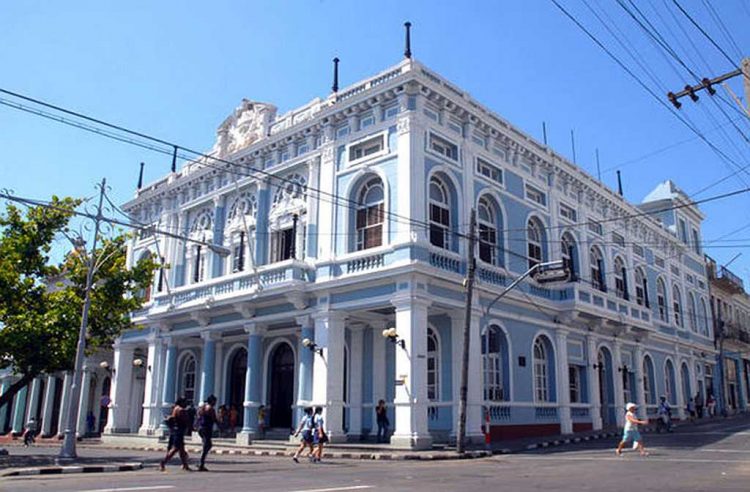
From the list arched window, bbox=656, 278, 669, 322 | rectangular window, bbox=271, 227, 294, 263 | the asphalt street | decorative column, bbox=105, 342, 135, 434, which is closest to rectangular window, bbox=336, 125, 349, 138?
rectangular window, bbox=271, 227, 294, 263

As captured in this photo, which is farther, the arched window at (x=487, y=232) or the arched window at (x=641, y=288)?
the arched window at (x=641, y=288)

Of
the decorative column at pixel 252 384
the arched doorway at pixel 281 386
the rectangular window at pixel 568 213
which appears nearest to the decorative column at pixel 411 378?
the decorative column at pixel 252 384

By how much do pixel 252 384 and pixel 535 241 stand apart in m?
12.4

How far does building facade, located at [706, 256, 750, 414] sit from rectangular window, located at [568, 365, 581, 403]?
2035cm

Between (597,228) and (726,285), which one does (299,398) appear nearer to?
(597,228)

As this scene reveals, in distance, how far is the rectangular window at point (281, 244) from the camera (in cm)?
2522

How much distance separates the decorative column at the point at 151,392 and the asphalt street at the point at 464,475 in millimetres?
11511

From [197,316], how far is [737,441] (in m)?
19.4

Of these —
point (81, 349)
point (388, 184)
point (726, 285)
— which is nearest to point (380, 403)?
point (388, 184)

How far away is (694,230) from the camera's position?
45219 millimetres

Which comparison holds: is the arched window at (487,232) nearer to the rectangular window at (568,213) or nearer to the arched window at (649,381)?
the rectangular window at (568,213)

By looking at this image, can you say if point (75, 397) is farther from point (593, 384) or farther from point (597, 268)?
point (597, 268)

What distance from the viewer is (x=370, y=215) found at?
74.4 feet

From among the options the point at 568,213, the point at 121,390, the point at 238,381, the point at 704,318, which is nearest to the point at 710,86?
the point at 568,213
